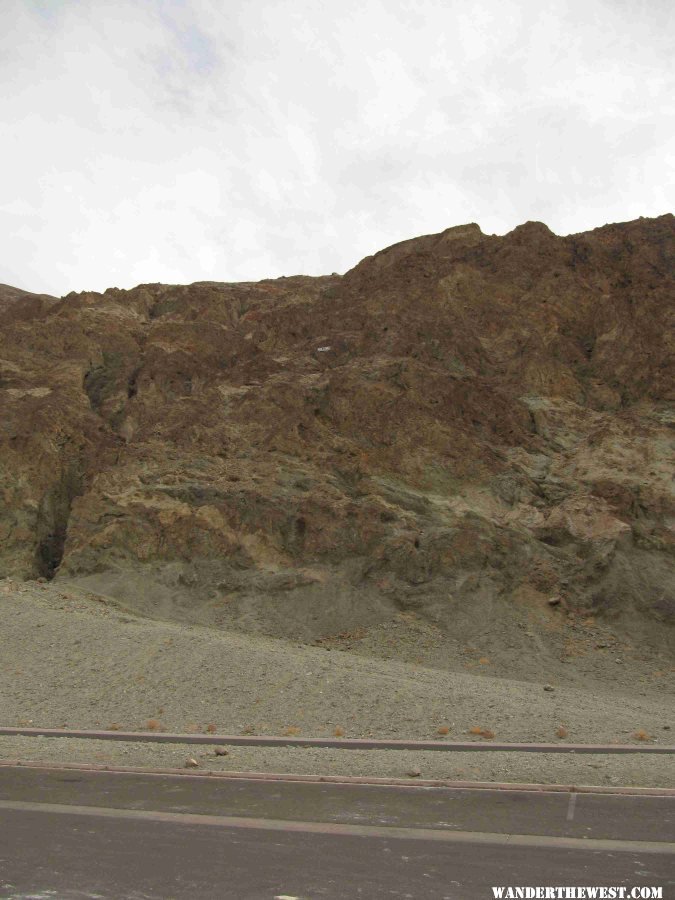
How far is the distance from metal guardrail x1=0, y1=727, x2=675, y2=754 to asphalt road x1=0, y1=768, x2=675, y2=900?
4036 millimetres

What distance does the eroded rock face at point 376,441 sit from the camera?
88.6ft

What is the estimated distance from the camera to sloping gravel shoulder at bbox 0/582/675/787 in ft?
40.5

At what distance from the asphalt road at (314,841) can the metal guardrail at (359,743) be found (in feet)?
13.2

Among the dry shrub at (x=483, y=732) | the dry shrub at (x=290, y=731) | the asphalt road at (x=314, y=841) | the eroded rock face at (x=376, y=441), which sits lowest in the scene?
the dry shrub at (x=290, y=731)

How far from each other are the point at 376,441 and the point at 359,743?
18.4m

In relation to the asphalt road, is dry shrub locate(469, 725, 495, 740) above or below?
below

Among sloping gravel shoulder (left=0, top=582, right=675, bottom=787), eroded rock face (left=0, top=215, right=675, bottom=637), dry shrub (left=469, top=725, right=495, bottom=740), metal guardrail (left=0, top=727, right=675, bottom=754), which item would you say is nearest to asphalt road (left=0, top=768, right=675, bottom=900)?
sloping gravel shoulder (left=0, top=582, right=675, bottom=787)

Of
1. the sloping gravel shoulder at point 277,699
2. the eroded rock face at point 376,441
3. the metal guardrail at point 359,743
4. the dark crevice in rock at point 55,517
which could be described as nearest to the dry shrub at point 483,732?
the sloping gravel shoulder at point 277,699

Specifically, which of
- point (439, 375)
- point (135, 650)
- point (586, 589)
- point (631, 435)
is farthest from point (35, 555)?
point (631, 435)

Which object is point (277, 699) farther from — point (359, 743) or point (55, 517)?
point (55, 517)

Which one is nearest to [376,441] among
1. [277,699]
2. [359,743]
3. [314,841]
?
[277,699]

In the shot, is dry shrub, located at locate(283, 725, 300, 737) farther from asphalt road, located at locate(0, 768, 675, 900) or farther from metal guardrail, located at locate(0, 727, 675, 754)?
asphalt road, located at locate(0, 768, 675, 900)

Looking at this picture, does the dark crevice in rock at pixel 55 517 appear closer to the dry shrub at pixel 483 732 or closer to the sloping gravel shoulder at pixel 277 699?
the sloping gravel shoulder at pixel 277 699

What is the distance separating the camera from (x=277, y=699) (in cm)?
1766
